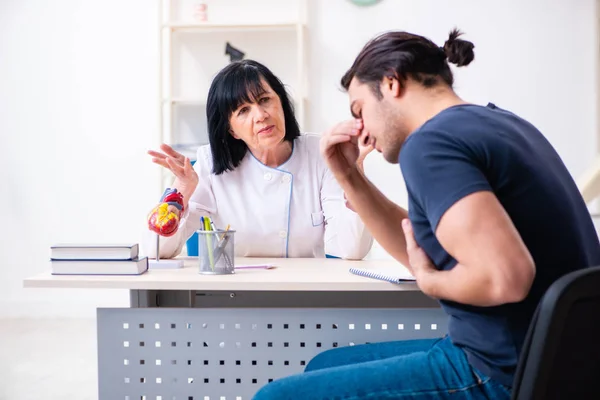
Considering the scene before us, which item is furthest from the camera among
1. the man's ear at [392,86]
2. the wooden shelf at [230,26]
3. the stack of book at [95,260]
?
the wooden shelf at [230,26]

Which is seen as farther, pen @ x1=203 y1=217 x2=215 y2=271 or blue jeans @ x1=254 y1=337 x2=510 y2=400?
pen @ x1=203 y1=217 x2=215 y2=271

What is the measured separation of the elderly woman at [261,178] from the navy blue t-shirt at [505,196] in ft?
3.83

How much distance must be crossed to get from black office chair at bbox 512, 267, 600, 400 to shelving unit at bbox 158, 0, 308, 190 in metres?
3.28

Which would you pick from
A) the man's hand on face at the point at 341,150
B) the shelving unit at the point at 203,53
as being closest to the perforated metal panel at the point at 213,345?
the man's hand on face at the point at 341,150

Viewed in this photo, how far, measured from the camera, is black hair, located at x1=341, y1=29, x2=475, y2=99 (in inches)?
48.4

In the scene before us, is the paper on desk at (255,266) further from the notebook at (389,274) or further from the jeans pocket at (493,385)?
the jeans pocket at (493,385)

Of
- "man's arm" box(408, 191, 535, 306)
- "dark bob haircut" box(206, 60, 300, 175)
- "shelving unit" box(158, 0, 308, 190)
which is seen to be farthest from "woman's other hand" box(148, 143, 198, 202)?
"shelving unit" box(158, 0, 308, 190)

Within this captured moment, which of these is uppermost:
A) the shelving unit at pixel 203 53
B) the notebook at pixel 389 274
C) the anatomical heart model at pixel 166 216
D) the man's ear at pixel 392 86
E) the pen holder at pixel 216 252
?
the shelving unit at pixel 203 53

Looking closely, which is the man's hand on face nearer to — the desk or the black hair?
the black hair

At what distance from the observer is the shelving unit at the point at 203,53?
4.12 m

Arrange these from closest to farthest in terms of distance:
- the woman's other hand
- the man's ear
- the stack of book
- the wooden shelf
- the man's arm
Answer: the man's arm → the man's ear → the stack of book → the woman's other hand → the wooden shelf

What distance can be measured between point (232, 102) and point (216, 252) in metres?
0.72

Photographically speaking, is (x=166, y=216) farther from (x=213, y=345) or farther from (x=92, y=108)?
(x=92, y=108)

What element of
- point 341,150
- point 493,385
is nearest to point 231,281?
point 341,150
